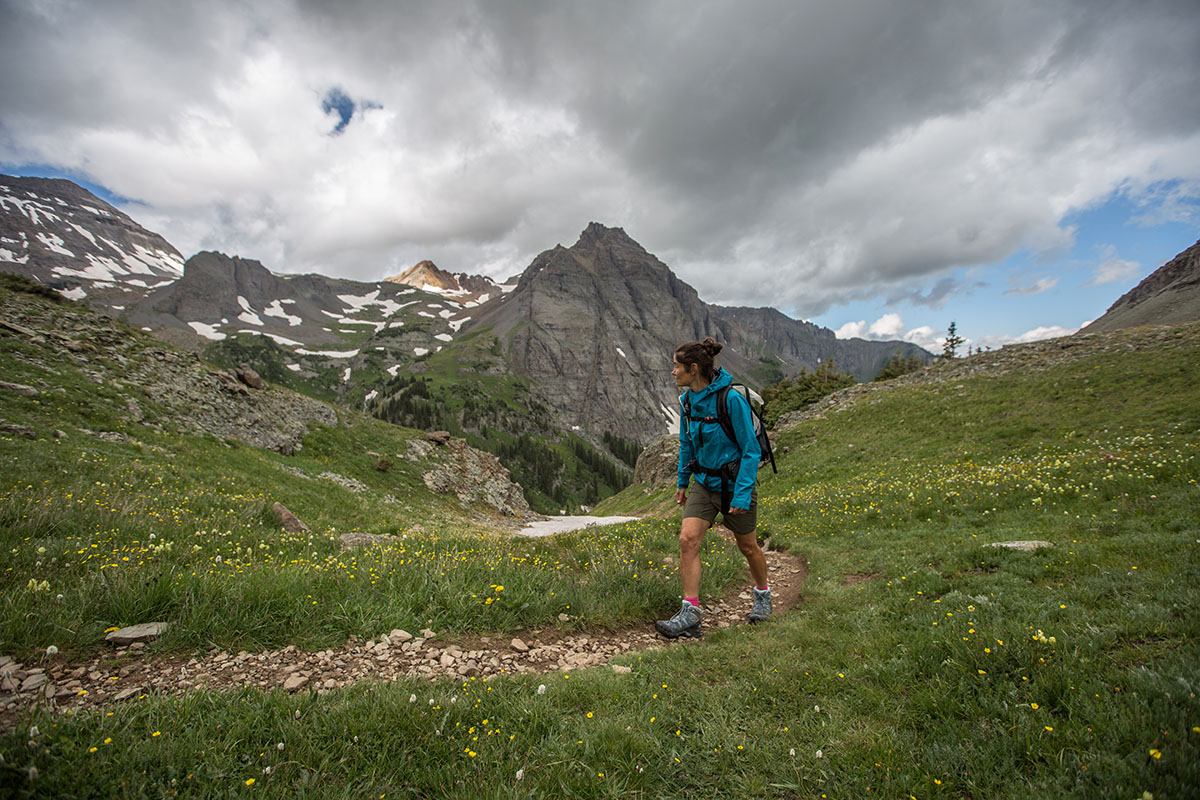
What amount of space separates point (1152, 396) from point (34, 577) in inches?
1356

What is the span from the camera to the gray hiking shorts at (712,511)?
7070 millimetres

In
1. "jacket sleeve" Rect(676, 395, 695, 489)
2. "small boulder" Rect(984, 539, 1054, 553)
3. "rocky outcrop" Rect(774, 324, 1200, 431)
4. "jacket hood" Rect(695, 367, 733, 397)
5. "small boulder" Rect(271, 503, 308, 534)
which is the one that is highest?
"rocky outcrop" Rect(774, 324, 1200, 431)

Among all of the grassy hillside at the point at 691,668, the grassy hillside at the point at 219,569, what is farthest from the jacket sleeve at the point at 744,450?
the grassy hillside at the point at 219,569

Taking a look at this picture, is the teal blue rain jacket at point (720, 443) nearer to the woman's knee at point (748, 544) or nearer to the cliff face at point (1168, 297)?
the woman's knee at point (748, 544)

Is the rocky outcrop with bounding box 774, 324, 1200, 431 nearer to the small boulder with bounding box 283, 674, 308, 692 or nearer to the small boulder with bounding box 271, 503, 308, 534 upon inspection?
the small boulder with bounding box 271, 503, 308, 534

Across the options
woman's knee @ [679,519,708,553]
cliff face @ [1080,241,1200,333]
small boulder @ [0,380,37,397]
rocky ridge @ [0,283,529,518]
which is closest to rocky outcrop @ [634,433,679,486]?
rocky ridge @ [0,283,529,518]

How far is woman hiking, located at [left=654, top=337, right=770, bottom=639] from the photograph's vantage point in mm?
6871

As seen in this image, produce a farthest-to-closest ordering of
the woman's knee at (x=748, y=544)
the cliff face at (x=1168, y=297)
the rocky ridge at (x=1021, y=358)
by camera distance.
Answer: the cliff face at (x=1168, y=297), the rocky ridge at (x=1021, y=358), the woman's knee at (x=748, y=544)

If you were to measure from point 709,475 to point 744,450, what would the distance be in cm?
68

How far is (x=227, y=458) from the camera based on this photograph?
70.2 ft

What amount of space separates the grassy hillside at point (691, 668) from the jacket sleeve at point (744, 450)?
1.87 m

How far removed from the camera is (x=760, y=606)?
286 inches

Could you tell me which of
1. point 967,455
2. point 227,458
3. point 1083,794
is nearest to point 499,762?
point 1083,794

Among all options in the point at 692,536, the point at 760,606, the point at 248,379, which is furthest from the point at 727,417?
the point at 248,379
